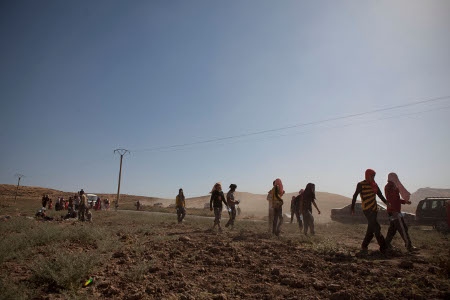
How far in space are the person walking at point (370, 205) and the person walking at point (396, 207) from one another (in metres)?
0.31

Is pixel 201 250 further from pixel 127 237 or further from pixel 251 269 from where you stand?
pixel 127 237

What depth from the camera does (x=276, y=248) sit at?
20.0 ft

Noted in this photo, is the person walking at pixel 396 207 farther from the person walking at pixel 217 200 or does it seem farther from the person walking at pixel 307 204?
the person walking at pixel 217 200

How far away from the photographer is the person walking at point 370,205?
5.98 meters

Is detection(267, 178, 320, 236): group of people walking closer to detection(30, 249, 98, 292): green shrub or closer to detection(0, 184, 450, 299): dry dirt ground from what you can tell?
detection(0, 184, 450, 299): dry dirt ground

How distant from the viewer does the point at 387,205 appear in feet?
21.6

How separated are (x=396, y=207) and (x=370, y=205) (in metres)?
0.91

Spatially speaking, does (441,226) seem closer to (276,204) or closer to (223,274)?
(276,204)

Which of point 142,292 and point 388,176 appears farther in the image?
point 388,176

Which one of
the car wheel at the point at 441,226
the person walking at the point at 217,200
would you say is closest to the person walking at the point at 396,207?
the person walking at the point at 217,200

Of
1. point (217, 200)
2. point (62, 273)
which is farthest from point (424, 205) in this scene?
Result: point (62, 273)

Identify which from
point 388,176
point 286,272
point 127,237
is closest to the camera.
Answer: point 286,272

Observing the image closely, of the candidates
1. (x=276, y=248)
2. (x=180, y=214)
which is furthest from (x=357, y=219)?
(x=276, y=248)

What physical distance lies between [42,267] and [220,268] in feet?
9.19
